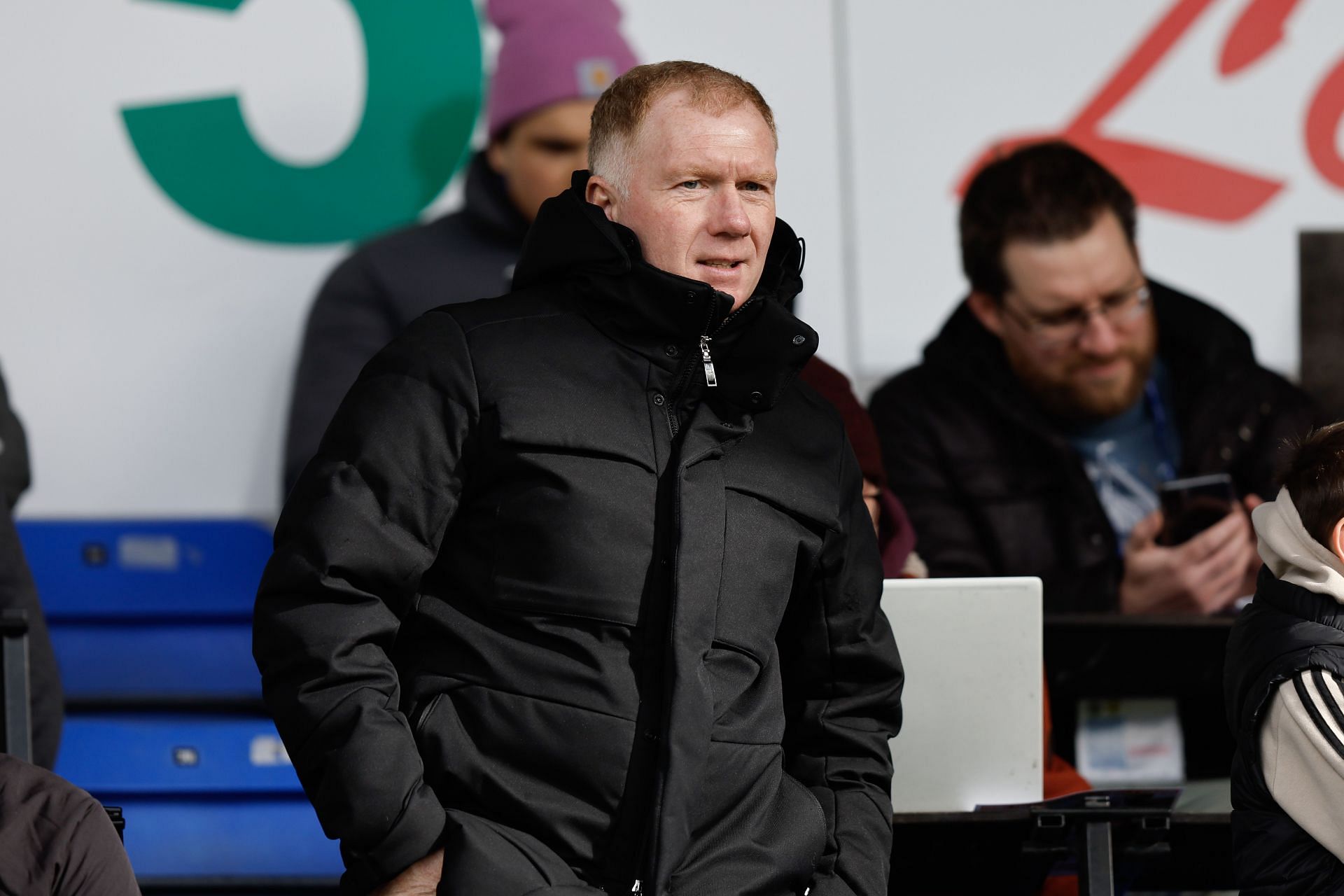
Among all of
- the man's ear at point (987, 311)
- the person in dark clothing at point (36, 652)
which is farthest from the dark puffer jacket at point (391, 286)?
the man's ear at point (987, 311)

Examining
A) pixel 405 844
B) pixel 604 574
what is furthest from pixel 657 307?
pixel 405 844

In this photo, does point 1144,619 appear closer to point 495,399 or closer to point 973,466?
point 973,466

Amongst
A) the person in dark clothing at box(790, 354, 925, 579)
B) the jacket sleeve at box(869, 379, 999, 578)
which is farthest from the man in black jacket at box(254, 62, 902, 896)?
the jacket sleeve at box(869, 379, 999, 578)

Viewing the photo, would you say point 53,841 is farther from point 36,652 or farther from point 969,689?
point 36,652

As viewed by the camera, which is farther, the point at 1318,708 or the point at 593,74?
the point at 593,74

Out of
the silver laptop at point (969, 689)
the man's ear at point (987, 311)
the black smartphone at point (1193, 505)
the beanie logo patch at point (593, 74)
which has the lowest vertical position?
the black smartphone at point (1193, 505)

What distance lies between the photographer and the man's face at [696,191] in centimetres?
186

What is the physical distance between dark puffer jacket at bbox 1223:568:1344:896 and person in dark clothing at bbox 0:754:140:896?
4.28 feet

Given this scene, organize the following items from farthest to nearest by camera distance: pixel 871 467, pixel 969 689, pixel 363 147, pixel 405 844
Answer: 1. pixel 363 147
2. pixel 871 467
3. pixel 969 689
4. pixel 405 844

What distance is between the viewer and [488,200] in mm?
3982

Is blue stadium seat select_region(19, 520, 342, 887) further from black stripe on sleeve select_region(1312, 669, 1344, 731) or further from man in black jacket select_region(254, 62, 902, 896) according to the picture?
black stripe on sleeve select_region(1312, 669, 1344, 731)

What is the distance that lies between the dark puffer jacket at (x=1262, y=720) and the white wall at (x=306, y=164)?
1978mm

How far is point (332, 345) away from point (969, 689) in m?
1.95

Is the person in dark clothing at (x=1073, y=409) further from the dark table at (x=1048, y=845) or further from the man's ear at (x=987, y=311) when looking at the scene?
the dark table at (x=1048, y=845)
